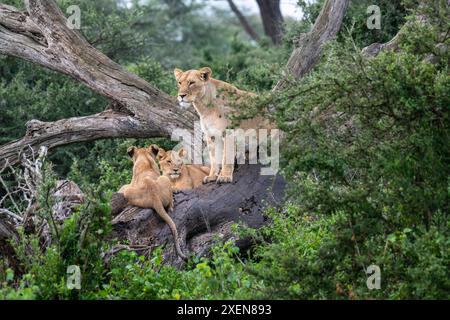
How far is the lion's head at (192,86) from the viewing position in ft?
32.9

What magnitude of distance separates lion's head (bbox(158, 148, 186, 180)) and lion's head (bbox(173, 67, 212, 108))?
0.60m

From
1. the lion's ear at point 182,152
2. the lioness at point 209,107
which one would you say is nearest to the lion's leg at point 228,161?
the lioness at point 209,107

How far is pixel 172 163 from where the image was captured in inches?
407

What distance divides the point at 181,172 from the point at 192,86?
910 millimetres

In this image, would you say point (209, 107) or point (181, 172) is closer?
point (209, 107)

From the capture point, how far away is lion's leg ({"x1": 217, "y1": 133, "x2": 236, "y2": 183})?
31.7ft

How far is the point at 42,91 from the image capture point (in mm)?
14234

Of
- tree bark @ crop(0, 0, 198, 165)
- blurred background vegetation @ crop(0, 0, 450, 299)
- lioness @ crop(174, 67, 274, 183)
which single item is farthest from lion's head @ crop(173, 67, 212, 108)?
blurred background vegetation @ crop(0, 0, 450, 299)

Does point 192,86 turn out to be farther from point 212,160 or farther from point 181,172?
point 181,172

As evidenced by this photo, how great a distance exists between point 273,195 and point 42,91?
5657 millimetres

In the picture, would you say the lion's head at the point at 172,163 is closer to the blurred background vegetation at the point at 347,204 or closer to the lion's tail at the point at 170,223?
the lion's tail at the point at 170,223

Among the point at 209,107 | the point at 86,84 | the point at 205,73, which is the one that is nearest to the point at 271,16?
the point at 86,84

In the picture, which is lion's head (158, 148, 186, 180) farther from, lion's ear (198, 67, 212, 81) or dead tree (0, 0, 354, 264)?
lion's ear (198, 67, 212, 81)
